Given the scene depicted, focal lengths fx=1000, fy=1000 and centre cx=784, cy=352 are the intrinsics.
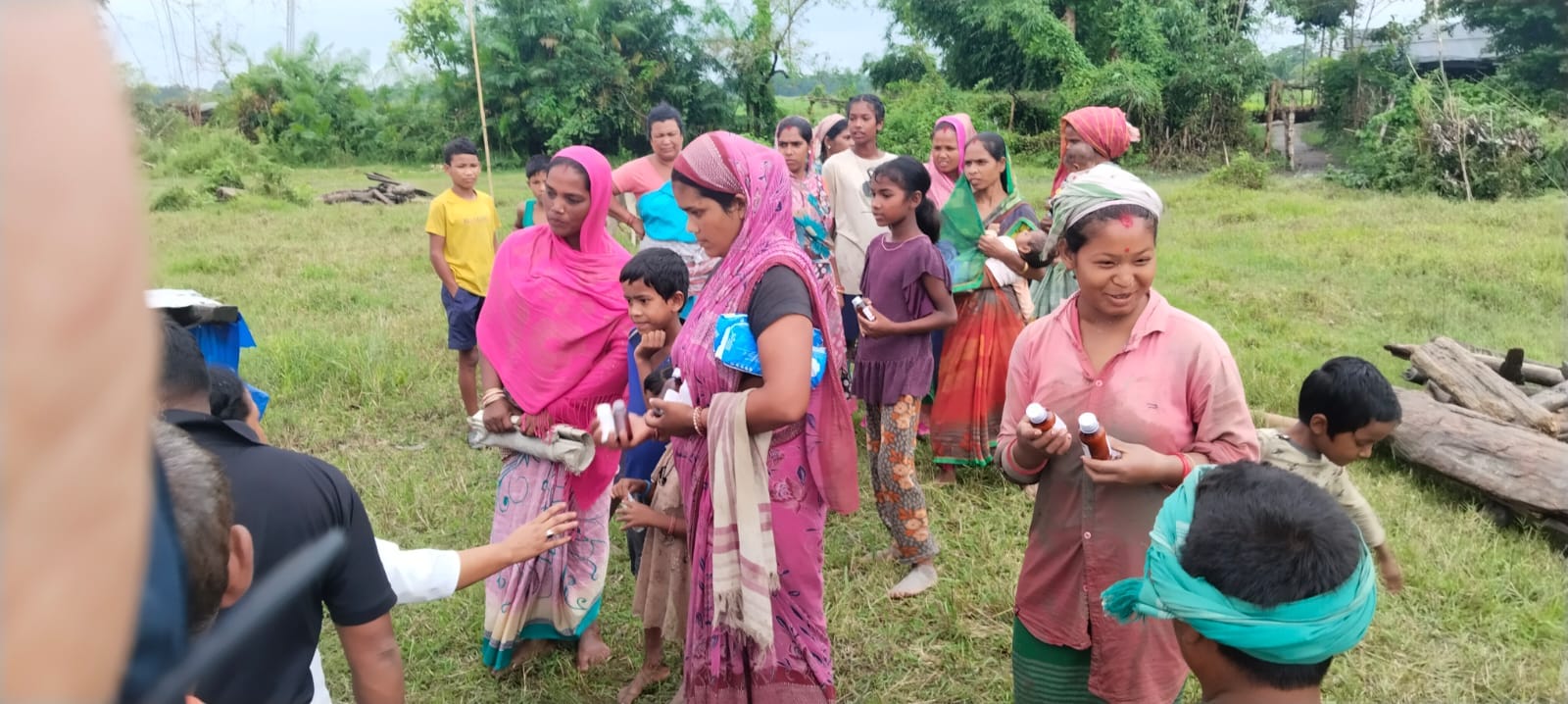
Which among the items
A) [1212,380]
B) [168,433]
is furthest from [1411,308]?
[168,433]

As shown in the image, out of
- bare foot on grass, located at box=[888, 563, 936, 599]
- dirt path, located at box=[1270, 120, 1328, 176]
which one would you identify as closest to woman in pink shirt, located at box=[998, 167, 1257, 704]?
bare foot on grass, located at box=[888, 563, 936, 599]

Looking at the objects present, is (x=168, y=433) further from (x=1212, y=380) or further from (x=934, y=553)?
(x=934, y=553)

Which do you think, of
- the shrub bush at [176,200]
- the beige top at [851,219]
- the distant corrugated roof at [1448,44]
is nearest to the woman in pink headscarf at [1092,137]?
the beige top at [851,219]

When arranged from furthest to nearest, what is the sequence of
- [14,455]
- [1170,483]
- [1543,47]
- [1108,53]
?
[1108,53] < [1543,47] < [1170,483] < [14,455]

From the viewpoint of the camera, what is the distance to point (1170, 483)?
2111mm

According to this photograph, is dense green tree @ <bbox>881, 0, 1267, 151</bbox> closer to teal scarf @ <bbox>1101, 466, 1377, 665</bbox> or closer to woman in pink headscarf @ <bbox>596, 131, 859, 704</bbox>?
woman in pink headscarf @ <bbox>596, 131, 859, 704</bbox>

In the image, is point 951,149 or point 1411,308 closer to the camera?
point 951,149

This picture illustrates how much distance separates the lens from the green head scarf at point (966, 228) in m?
4.80

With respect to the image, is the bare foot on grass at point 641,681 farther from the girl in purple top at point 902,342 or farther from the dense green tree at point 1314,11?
the dense green tree at point 1314,11

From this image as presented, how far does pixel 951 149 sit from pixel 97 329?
206 inches

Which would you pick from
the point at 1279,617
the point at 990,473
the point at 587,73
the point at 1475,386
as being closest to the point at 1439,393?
the point at 1475,386

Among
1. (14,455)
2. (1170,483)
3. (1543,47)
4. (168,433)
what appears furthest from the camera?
(1543,47)

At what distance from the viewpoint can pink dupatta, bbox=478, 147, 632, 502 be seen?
3.37 m

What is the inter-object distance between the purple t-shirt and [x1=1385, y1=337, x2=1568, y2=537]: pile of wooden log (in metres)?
2.45
